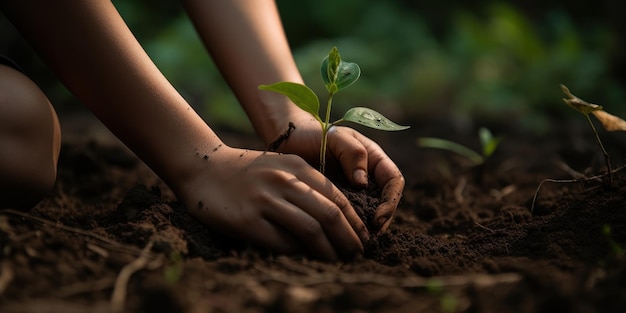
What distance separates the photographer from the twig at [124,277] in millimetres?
927

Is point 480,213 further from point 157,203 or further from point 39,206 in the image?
A: point 39,206

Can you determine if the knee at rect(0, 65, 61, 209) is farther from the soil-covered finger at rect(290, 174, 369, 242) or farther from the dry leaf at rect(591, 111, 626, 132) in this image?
the dry leaf at rect(591, 111, 626, 132)

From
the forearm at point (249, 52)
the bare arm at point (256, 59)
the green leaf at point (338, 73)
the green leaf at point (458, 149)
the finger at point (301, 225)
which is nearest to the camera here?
the finger at point (301, 225)

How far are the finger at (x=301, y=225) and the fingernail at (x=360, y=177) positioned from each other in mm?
188

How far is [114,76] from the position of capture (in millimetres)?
1311

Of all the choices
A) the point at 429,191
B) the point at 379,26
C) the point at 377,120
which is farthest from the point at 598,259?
the point at 379,26

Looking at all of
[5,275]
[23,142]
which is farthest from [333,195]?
[23,142]

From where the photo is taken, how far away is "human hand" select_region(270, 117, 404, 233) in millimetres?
1370

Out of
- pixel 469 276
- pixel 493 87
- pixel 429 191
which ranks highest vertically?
pixel 469 276

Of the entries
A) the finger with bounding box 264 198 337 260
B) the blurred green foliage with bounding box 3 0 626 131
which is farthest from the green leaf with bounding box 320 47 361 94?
the blurred green foliage with bounding box 3 0 626 131

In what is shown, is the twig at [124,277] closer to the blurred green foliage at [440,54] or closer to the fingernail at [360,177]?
the fingernail at [360,177]

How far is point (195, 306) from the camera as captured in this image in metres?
0.92

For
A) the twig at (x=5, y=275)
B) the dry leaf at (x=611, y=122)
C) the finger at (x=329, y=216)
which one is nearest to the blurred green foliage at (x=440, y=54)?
the dry leaf at (x=611, y=122)

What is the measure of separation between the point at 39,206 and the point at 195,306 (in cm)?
93
